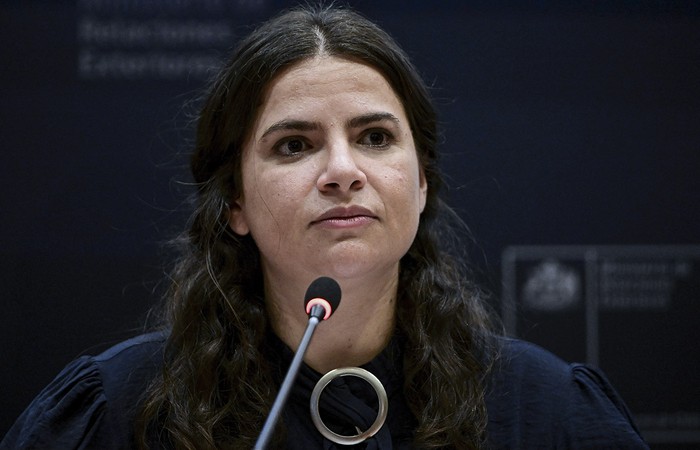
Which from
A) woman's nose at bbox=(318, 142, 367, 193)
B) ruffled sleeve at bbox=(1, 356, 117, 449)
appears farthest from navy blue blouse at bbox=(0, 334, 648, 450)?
woman's nose at bbox=(318, 142, 367, 193)

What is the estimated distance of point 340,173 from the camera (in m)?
2.05

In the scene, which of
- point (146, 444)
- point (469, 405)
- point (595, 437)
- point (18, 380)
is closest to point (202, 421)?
point (146, 444)

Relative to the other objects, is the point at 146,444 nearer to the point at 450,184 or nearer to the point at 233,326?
the point at 233,326

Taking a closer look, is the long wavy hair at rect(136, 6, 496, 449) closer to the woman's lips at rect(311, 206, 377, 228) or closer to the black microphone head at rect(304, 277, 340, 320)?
the woman's lips at rect(311, 206, 377, 228)

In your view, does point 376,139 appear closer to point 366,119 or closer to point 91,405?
point 366,119

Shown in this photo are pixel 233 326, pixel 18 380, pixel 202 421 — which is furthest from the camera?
pixel 18 380

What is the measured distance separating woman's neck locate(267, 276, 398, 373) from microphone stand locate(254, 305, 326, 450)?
0.49 metres

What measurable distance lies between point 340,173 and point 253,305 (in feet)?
1.56

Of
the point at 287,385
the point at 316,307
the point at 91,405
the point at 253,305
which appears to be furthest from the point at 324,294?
the point at 91,405

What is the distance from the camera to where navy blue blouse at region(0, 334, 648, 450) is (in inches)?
84.6

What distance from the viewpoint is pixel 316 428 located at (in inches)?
84.4

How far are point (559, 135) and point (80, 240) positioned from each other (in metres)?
1.53

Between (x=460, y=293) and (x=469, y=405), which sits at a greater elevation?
(x=460, y=293)

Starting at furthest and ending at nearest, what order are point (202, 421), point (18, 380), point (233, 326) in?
point (18, 380) → point (233, 326) → point (202, 421)
